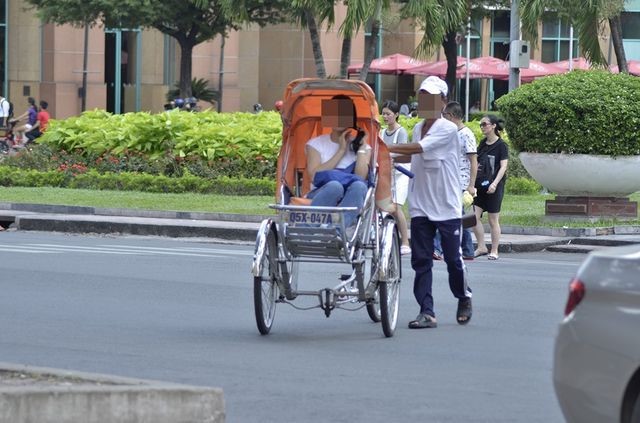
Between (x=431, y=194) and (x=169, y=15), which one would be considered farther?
(x=169, y=15)

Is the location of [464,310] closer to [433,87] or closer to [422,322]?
[422,322]

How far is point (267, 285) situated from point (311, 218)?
0.68m

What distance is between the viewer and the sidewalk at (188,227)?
66.1 feet

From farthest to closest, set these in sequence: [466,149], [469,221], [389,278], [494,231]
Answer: [494,231] → [466,149] → [469,221] → [389,278]

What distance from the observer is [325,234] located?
10930mm

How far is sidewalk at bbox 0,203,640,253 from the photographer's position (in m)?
20.2

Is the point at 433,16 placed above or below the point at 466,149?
above

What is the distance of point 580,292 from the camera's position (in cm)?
649

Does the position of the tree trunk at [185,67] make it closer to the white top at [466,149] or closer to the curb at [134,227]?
the curb at [134,227]

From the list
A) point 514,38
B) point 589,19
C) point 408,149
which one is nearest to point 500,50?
A: point 589,19

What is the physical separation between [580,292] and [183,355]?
14.1 feet

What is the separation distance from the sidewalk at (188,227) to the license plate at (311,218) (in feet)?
29.9

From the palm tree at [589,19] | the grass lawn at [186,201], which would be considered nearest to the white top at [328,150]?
the grass lawn at [186,201]

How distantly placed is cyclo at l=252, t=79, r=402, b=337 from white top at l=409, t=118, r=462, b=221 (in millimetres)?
256
